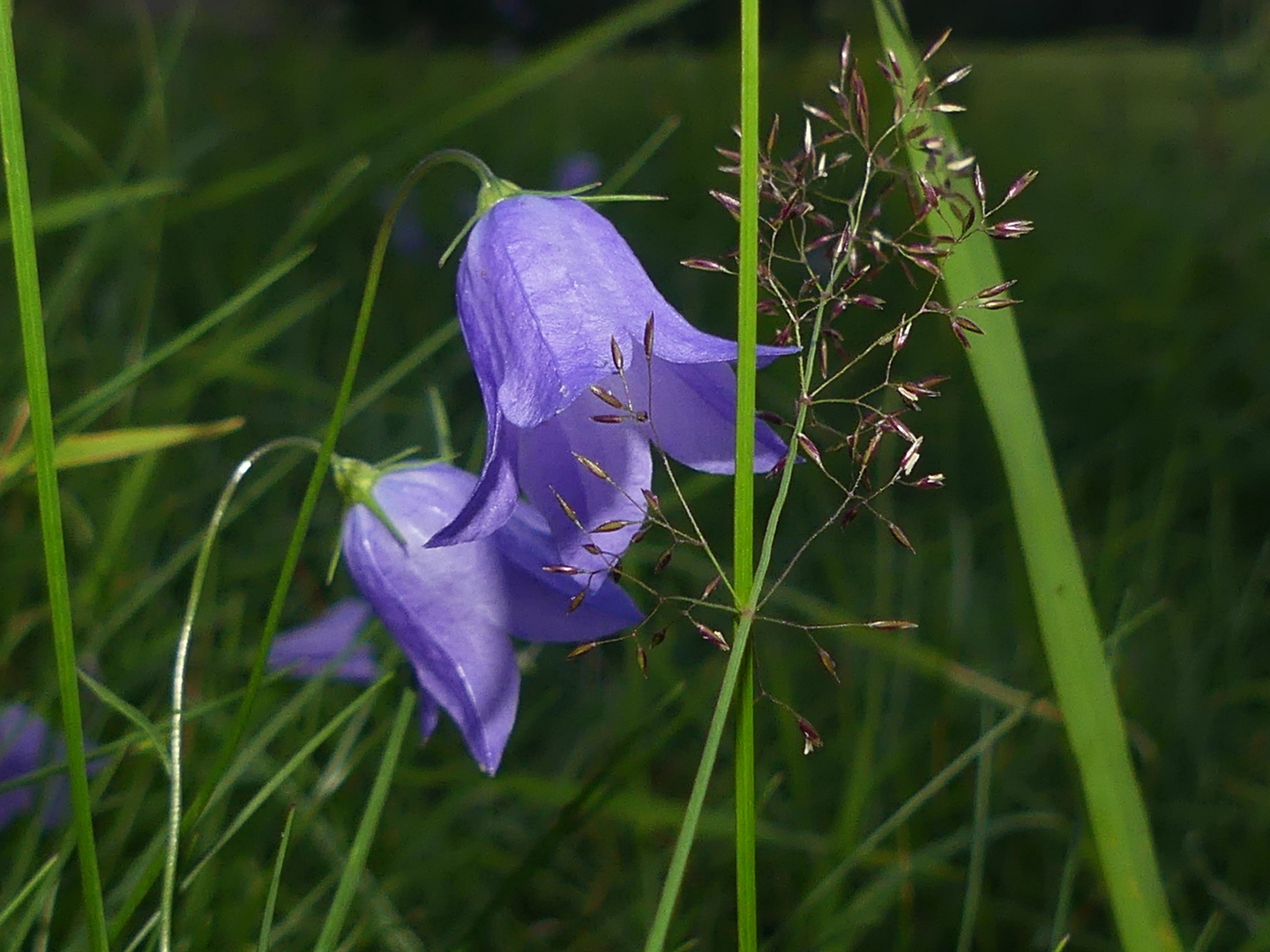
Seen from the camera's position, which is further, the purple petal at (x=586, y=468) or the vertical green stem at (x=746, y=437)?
the purple petal at (x=586, y=468)

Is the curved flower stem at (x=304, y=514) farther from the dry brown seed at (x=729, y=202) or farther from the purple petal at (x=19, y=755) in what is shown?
the purple petal at (x=19, y=755)

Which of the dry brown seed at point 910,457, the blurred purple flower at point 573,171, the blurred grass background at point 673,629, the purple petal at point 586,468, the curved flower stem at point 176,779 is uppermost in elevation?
the dry brown seed at point 910,457

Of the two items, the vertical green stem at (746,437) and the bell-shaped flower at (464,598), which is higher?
the vertical green stem at (746,437)

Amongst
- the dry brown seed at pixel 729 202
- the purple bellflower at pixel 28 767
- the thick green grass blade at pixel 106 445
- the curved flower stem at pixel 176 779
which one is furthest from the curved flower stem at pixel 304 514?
the purple bellflower at pixel 28 767

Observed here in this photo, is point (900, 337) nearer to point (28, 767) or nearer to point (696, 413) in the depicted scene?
point (696, 413)

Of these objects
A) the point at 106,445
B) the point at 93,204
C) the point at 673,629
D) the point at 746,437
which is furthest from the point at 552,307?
the point at 673,629

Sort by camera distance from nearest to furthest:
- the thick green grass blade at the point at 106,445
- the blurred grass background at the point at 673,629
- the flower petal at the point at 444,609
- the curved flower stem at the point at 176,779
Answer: the curved flower stem at the point at 176,779 < the flower petal at the point at 444,609 < the thick green grass blade at the point at 106,445 < the blurred grass background at the point at 673,629

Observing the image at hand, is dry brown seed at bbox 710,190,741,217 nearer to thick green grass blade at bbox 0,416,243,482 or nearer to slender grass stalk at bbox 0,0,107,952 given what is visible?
slender grass stalk at bbox 0,0,107,952

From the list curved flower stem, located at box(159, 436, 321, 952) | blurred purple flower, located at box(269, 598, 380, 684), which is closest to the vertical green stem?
curved flower stem, located at box(159, 436, 321, 952)
